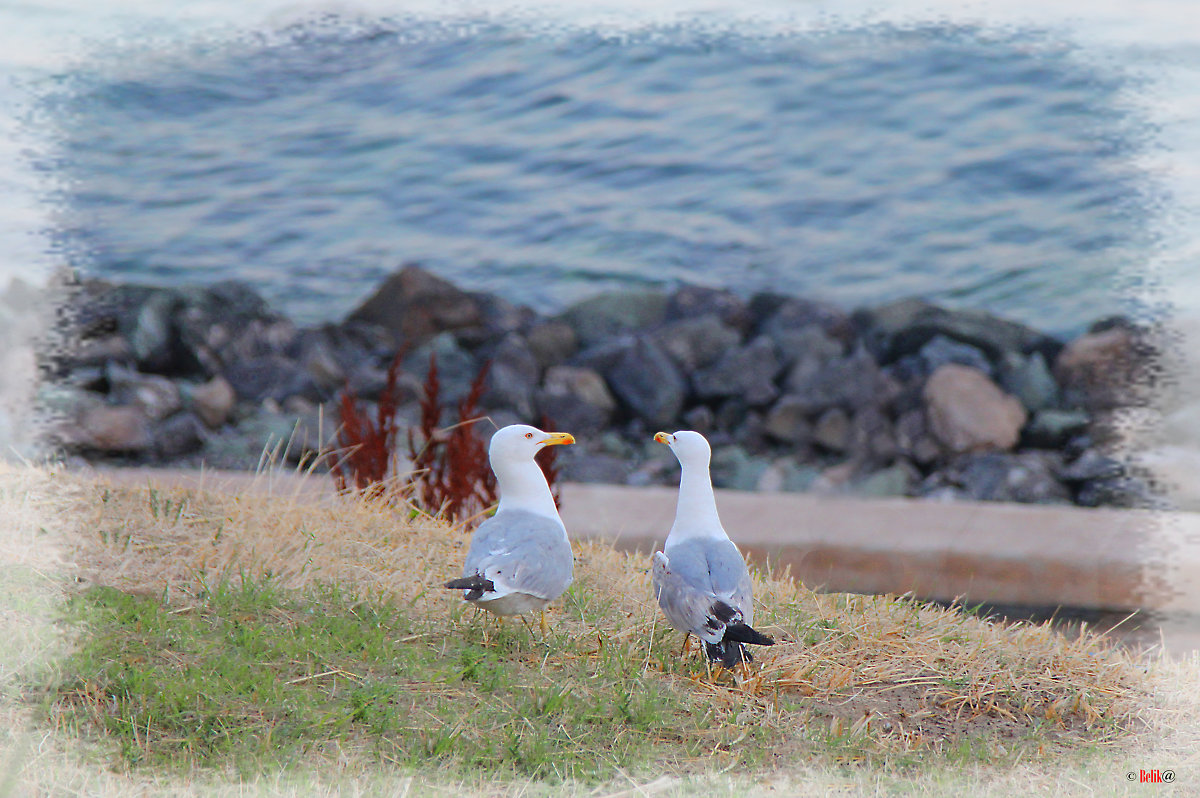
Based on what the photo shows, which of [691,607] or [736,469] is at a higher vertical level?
[691,607]

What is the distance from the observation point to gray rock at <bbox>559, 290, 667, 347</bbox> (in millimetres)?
7234

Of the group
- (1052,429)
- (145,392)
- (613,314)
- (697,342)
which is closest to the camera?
(1052,429)

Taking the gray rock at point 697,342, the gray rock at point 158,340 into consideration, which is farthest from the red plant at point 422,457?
the gray rock at point 158,340

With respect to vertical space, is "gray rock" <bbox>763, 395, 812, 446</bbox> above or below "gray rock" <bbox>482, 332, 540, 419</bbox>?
below

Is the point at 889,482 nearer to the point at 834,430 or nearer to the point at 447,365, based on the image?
the point at 834,430

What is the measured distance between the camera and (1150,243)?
5730 mm

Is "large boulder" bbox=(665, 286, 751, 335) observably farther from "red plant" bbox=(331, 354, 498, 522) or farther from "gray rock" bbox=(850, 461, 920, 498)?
"red plant" bbox=(331, 354, 498, 522)

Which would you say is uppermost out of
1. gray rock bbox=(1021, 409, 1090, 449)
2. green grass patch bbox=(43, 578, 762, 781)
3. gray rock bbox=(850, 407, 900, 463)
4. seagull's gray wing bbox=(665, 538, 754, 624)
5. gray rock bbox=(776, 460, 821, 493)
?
seagull's gray wing bbox=(665, 538, 754, 624)

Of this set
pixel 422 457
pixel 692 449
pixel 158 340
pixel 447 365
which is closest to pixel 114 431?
pixel 158 340

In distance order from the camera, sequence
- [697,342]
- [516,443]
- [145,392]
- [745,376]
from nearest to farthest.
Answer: [516,443]
[145,392]
[745,376]
[697,342]

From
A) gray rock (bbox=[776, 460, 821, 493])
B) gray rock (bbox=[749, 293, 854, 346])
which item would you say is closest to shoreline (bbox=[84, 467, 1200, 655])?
gray rock (bbox=[776, 460, 821, 493])

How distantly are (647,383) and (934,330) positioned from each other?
1990 millimetres

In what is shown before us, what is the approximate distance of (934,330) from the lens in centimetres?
675

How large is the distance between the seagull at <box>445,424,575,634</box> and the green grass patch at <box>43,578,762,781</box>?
Answer: 211mm
